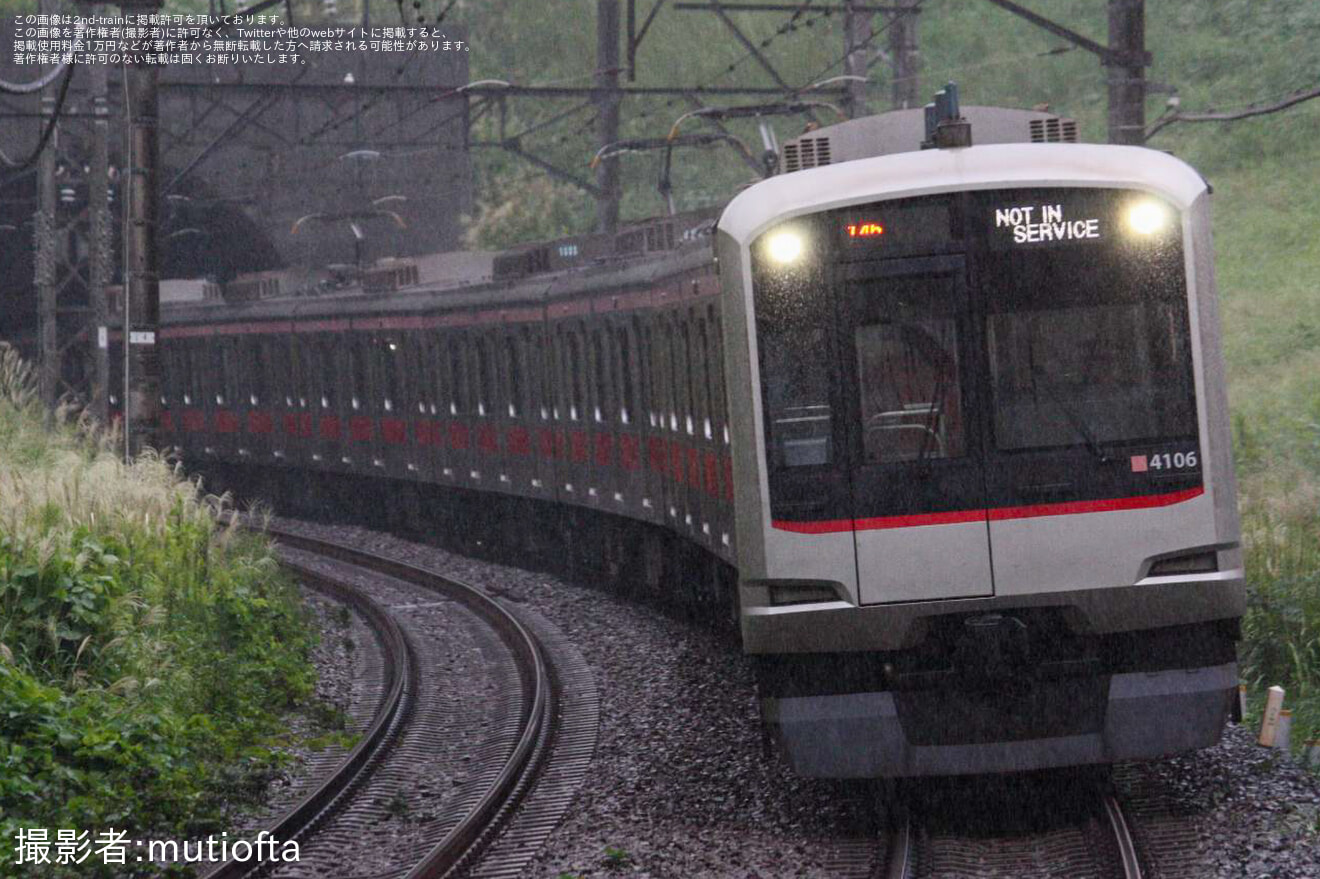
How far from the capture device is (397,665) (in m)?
14.5

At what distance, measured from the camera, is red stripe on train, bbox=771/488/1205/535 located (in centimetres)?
832

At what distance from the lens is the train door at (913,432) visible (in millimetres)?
8344

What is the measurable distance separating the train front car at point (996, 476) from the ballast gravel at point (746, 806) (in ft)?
1.40

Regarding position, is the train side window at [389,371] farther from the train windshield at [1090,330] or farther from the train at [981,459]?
Result: the train windshield at [1090,330]

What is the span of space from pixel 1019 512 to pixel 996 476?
178 millimetres

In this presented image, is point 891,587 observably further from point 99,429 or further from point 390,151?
point 390,151

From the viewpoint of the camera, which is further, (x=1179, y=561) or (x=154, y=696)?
(x=154, y=696)

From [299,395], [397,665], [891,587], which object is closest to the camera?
[891,587]

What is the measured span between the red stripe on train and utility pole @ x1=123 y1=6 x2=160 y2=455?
1108 centimetres

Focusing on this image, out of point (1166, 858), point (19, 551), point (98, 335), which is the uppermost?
point (98, 335)

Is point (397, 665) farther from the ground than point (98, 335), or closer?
closer

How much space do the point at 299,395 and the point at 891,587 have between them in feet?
69.9

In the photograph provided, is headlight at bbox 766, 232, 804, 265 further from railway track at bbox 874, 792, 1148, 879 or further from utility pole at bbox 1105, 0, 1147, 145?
utility pole at bbox 1105, 0, 1147, 145

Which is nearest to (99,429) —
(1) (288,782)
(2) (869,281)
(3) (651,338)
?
(3) (651,338)
